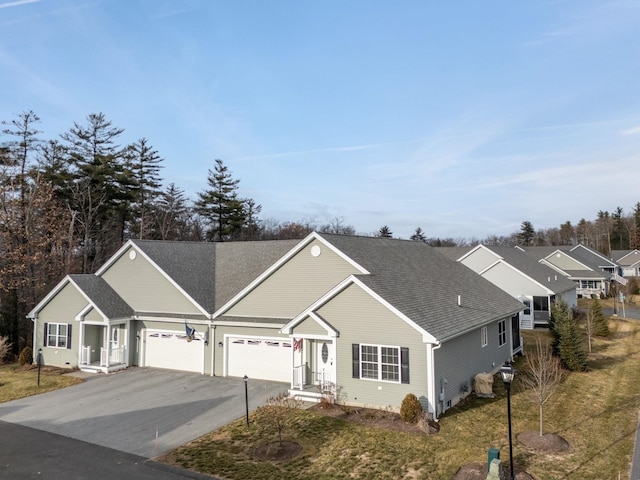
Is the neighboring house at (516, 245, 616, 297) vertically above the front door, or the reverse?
the neighboring house at (516, 245, 616, 297)

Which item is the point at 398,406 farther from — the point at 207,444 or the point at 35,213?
the point at 35,213

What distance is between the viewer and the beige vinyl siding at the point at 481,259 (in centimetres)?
3753

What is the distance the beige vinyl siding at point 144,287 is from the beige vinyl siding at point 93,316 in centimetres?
163

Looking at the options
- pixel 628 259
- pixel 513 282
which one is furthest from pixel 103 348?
pixel 628 259

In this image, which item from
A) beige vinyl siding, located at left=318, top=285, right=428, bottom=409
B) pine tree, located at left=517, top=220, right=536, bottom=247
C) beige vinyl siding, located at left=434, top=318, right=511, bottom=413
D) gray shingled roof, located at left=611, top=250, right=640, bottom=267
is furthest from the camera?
pine tree, located at left=517, top=220, right=536, bottom=247

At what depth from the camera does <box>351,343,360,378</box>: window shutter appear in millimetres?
14641

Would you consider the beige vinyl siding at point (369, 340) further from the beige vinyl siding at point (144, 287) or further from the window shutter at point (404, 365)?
the beige vinyl siding at point (144, 287)

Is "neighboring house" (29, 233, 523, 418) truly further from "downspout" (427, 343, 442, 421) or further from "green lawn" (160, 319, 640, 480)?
"green lawn" (160, 319, 640, 480)

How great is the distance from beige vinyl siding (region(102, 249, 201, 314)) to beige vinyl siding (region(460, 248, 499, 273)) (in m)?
26.9

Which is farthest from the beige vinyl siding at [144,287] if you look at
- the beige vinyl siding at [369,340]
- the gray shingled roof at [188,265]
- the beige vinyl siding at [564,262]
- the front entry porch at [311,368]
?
the beige vinyl siding at [564,262]

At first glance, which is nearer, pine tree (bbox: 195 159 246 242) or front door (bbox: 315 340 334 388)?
front door (bbox: 315 340 334 388)

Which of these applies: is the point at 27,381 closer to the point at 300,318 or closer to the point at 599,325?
the point at 300,318

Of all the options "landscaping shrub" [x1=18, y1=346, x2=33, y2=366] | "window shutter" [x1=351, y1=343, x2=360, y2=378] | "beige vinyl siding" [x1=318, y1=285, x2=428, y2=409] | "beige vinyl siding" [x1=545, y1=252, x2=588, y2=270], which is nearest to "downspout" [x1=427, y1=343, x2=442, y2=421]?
"beige vinyl siding" [x1=318, y1=285, x2=428, y2=409]

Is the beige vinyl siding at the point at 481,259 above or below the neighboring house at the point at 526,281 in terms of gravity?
above
